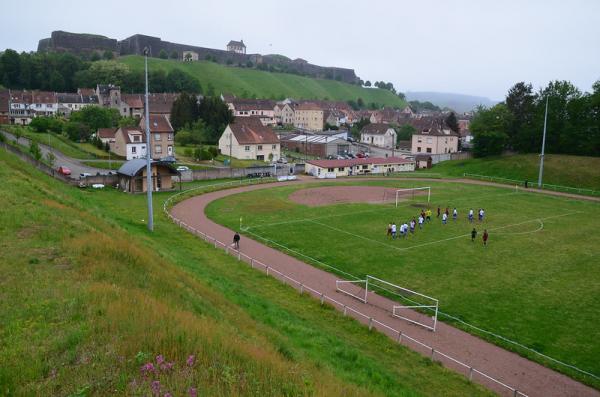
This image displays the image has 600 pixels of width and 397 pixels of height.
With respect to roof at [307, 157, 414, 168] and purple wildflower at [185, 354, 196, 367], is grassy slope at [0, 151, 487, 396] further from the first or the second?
roof at [307, 157, 414, 168]

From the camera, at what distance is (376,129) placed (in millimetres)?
109062

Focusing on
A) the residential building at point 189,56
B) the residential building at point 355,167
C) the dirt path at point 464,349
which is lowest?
the dirt path at point 464,349

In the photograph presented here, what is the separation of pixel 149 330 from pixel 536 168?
65102mm

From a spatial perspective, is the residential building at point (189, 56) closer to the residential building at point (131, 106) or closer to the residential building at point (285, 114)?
the residential building at point (285, 114)

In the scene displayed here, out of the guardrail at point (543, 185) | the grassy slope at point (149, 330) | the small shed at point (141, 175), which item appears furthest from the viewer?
the guardrail at point (543, 185)

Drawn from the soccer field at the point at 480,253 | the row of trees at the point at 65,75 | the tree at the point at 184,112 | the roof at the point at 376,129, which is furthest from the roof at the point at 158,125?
the row of trees at the point at 65,75

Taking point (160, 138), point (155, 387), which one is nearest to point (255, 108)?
point (160, 138)

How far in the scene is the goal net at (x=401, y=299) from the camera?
19719 mm

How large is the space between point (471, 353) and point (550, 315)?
18.1ft

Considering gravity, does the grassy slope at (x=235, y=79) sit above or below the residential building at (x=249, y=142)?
above

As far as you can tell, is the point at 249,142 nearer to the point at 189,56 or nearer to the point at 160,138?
the point at 160,138

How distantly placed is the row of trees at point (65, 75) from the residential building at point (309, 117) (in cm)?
3434

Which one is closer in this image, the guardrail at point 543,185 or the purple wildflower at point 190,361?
the purple wildflower at point 190,361

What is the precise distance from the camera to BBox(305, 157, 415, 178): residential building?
63506 millimetres
